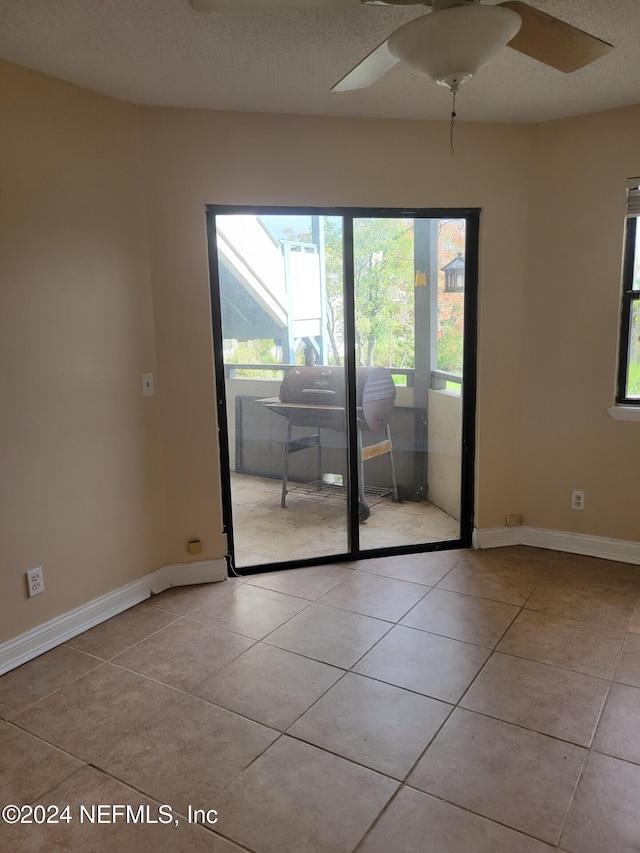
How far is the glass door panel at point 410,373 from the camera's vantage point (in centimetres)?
341

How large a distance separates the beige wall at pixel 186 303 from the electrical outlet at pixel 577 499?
0.20ft

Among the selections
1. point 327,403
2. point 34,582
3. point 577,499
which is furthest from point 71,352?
point 577,499

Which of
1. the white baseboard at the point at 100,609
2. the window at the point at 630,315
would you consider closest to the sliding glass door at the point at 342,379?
the white baseboard at the point at 100,609

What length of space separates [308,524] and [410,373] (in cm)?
112

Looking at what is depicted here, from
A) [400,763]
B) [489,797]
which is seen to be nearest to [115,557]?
[400,763]

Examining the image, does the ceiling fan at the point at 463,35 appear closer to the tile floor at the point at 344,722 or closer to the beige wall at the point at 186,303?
the beige wall at the point at 186,303

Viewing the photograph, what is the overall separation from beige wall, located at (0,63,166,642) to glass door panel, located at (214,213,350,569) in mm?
455

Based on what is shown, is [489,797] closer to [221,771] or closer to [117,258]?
[221,771]

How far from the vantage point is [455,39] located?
1543 millimetres

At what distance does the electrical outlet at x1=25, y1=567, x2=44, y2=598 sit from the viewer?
2590 millimetres

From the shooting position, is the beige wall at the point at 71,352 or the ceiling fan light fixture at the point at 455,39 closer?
the ceiling fan light fixture at the point at 455,39

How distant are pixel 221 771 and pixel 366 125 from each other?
305 cm

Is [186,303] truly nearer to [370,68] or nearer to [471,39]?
[370,68]

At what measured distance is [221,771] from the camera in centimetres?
192
